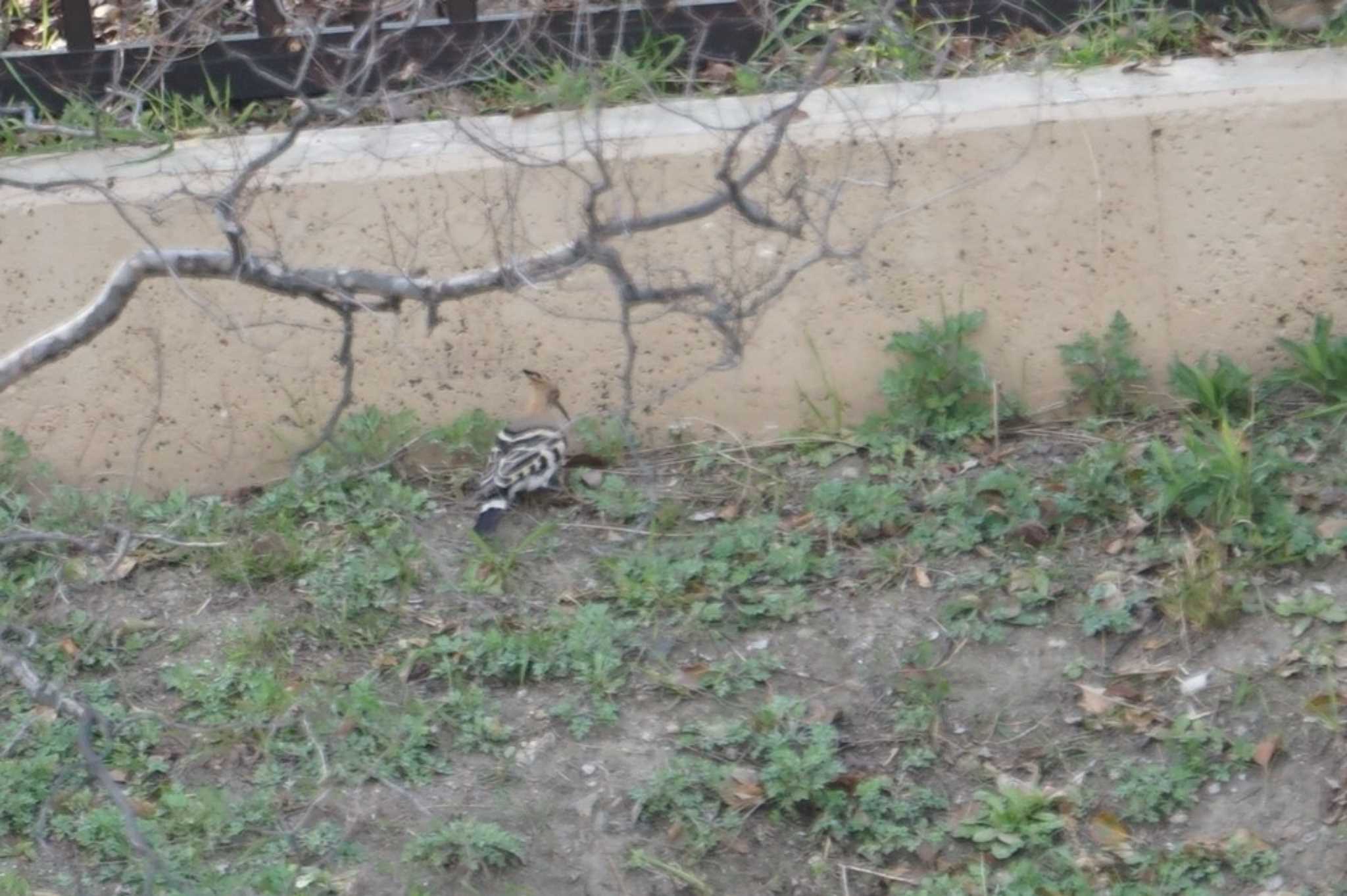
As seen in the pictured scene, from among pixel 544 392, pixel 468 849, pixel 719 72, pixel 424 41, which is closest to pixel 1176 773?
pixel 468 849

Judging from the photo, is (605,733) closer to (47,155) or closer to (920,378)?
(920,378)

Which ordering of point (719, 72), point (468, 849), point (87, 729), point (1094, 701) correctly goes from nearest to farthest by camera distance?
point (87, 729)
point (468, 849)
point (1094, 701)
point (719, 72)

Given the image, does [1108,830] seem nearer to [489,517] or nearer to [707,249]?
[489,517]

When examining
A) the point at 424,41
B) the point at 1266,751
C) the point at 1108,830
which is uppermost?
the point at 424,41

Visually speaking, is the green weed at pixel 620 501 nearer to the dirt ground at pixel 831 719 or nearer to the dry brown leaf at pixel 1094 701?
the dirt ground at pixel 831 719

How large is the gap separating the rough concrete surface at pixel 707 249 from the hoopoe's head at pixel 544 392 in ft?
0.23

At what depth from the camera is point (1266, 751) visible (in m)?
4.21

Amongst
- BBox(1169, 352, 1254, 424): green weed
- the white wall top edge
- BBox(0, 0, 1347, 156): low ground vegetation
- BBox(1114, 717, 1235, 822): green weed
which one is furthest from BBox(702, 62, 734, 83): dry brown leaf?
BBox(1114, 717, 1235, 822): green weed

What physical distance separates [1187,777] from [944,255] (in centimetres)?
176

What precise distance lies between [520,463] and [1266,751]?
2.10 meters

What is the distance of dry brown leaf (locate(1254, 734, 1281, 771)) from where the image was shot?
13.8 feet

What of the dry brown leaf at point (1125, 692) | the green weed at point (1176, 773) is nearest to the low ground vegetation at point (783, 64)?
the dry brown leaf at point (1125, 692)

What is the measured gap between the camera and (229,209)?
3.30 m

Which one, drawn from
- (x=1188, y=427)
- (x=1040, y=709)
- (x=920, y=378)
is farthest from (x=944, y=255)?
(x=1040, y=709)
